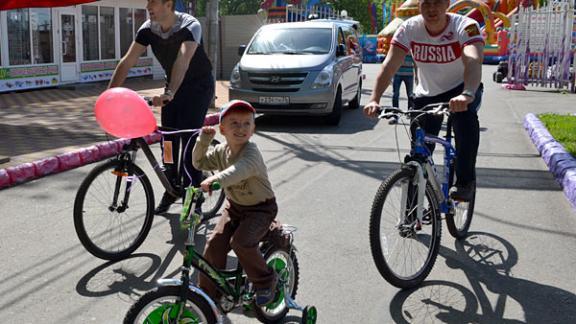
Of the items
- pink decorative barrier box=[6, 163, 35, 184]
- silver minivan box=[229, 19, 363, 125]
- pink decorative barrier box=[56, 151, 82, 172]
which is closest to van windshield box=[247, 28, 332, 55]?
silver minivan box=[229, 19, 363, 125]

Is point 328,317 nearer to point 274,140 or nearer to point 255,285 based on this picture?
point 255,285

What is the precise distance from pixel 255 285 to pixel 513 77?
19066mm

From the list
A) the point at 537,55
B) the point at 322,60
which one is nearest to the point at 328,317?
the point at 322,60

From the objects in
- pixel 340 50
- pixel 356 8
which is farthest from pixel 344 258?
pixel 356 8

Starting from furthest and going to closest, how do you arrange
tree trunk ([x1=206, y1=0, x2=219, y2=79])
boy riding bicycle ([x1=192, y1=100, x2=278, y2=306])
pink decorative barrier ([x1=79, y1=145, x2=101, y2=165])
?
tree trunk ([x1=206, y1=0, x2=219, y2=79]) < pink decorative barrier ([x1=79, y1=145, x2=101, y2=165]) < boy riding bicycle ([x1=192, y1=100, x2=278, y2=306])

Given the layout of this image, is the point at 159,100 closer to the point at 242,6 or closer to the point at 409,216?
the point at 409,216

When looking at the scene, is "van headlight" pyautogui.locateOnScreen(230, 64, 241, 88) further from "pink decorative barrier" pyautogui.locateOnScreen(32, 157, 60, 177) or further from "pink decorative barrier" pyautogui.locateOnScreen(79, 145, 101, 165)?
"pink decorative barrier" pyautogui.locateOnScreen(32, 157, 60, 177)

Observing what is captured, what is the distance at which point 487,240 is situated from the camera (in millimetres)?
5363

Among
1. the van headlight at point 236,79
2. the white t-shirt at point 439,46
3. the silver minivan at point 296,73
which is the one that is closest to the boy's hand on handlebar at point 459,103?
the white t-shirt at point 439,46

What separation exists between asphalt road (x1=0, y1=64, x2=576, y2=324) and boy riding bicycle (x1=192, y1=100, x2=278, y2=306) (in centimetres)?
53

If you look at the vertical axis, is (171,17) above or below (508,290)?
above

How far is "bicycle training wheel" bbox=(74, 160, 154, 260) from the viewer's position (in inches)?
182

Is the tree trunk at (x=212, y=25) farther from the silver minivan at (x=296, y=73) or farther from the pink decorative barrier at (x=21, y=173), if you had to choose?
the pink decorative barrier at (x=21, y=173)

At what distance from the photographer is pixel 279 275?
3.65 meters
